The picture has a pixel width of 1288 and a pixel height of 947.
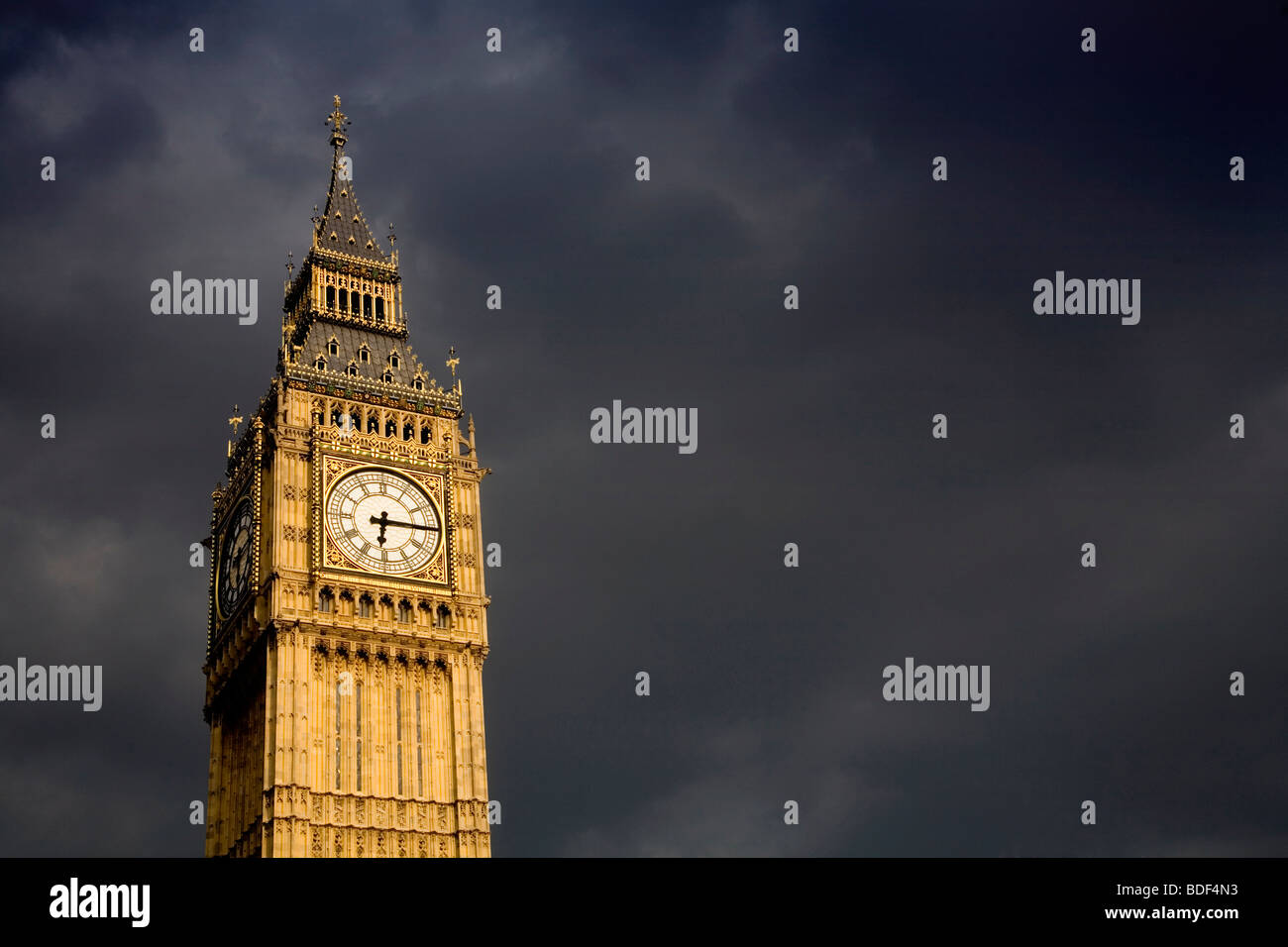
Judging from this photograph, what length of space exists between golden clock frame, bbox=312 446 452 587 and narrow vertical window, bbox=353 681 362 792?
6.00m

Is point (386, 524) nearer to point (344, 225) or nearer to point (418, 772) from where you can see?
point (418, 772)

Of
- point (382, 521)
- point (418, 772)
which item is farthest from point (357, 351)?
point (418, 772)

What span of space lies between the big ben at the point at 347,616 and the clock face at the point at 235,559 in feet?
0.52

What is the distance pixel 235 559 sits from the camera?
108m

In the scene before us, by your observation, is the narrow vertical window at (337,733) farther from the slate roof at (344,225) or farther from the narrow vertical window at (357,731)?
the slate roof at (344,225)

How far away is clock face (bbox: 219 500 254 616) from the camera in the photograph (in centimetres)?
10544

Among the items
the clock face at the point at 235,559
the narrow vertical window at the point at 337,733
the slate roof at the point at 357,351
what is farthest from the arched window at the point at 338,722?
the slate roof at the point at 357,351

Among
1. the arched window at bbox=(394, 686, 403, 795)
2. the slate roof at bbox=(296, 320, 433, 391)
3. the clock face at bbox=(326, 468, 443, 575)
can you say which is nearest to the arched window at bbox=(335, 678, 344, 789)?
the arched window at bbox=(394, 686, 403, 795)

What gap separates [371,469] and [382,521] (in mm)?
3120
